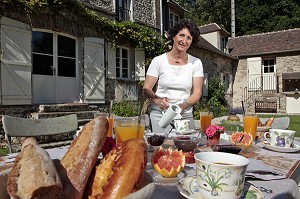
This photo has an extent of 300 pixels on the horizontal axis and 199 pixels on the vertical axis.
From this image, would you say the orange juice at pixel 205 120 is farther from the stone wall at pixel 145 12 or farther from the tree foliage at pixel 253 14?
the tree foliage at pixel 253 14

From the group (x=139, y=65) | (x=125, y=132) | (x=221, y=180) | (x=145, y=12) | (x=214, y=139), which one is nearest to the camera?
(x=221, y=180)

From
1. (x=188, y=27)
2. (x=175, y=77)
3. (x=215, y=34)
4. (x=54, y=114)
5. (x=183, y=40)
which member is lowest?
(x=54, y=114)

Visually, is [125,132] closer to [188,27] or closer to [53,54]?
[188,27]

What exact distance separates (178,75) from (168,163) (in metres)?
1.75

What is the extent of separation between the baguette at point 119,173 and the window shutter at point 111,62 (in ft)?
29.3

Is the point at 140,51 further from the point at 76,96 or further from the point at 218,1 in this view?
the point at 218,1

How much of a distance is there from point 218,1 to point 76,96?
2729cm

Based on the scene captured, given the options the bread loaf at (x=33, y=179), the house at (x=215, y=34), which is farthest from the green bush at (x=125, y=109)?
the house at (x=215, y=34)

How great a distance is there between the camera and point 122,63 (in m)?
10.5

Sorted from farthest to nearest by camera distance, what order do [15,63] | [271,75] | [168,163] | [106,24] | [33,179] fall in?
[271,75] < [106,24] < [15,63] < [168,163] < [33,179]

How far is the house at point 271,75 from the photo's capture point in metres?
18.2

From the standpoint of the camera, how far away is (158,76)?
9.75 ft

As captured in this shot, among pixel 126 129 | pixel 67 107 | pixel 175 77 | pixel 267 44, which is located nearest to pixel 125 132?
pixel 126 129

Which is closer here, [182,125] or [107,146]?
[107,146]
